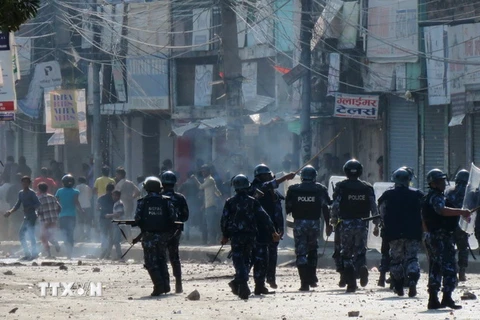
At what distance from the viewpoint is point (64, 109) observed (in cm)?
3541

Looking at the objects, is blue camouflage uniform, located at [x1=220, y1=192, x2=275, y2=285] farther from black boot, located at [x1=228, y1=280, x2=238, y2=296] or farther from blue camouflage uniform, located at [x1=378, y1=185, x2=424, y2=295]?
blue camouflage uniform, located at [x1=378, y1=185, x2=424, y2=295]

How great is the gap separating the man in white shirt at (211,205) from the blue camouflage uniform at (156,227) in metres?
10.4

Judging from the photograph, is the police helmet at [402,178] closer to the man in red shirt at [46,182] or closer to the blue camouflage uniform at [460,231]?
the blue camouflage uniform at [460,231]

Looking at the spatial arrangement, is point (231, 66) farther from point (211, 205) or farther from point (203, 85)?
point (203, 85)

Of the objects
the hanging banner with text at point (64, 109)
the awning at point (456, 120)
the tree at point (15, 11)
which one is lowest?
the awning at point (456, 120)

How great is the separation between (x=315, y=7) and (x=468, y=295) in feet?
55.3

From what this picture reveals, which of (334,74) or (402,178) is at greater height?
(334,74)

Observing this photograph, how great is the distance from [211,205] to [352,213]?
10462 mm

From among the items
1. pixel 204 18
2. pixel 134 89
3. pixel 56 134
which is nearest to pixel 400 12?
pixel 204 18

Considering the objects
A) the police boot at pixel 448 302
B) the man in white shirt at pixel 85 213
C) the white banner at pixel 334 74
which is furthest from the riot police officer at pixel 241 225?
the white banner at pixel 334 74

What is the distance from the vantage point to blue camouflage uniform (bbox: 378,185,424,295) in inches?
537

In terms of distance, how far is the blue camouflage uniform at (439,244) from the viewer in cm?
1206

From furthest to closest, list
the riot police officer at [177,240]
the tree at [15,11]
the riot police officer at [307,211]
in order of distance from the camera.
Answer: the riot police officer at [307,211]
the riot police officer at [177,240]
the tree at [15,11]

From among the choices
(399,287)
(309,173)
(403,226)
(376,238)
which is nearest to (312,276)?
(309,173)
